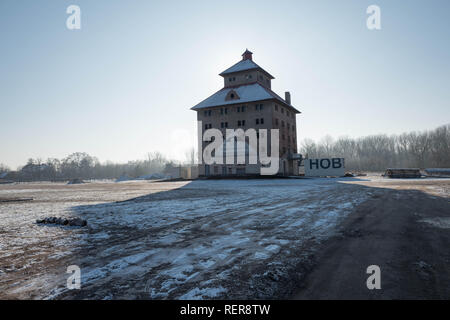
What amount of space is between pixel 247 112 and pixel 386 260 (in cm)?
3963

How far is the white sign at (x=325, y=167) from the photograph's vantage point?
127 ft

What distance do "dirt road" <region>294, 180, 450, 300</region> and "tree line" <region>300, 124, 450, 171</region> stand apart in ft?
202

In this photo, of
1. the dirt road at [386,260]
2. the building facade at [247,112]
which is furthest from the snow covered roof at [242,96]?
the dirt road at [386,260]

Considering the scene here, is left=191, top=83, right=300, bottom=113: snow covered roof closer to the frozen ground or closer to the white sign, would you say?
the white sign

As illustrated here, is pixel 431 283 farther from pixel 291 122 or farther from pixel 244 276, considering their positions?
pixel 291 122

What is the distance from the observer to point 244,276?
317 cm

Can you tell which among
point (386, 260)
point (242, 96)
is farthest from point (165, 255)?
point (242, 96)

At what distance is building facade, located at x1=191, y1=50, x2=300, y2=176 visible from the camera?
134 ft

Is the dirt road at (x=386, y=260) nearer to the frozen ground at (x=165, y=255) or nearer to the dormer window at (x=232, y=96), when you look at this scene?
the frozen ground at (x=165, y=255)

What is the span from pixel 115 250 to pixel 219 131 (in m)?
39.7

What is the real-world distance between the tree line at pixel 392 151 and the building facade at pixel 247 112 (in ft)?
74.3

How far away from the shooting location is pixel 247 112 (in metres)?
42.2

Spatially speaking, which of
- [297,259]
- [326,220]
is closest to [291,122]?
[326,220]

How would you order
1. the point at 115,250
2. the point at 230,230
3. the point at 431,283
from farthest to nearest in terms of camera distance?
the point at 230,230, the point at 115,250, the point at 431,283
